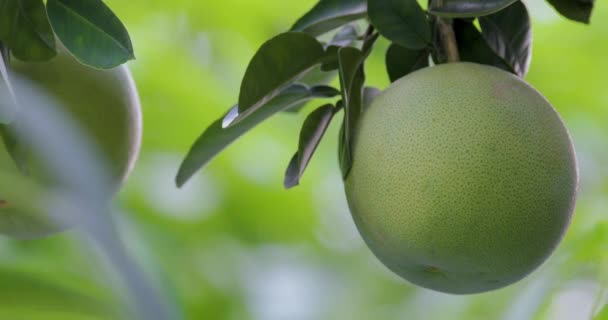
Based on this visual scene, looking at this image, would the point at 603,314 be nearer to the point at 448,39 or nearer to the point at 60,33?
the point at 448,39

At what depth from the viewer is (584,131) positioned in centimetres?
201

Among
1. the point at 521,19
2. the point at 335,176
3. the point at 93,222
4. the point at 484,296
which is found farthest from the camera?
the point at 335,176

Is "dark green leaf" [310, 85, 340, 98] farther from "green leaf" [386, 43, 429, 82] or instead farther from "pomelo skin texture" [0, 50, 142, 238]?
"pomelo skin texture" [0, 50, 142, 238]

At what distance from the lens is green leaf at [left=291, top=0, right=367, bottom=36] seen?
3.38 feet

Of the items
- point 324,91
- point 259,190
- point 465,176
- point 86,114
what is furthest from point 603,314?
point 259,190

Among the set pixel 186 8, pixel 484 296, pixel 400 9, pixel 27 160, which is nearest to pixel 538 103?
pixel 400 9

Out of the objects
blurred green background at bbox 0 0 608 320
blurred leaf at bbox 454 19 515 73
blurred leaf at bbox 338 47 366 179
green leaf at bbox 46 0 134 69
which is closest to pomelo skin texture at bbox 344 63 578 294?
blurred leaf at bbox 338 47 366 179

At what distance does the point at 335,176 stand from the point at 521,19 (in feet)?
3.70

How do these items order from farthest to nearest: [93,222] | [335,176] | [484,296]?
[335,176] < [484,296] < [93,222]

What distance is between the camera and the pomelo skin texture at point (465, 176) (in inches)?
32.3

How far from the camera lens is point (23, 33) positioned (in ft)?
2.99

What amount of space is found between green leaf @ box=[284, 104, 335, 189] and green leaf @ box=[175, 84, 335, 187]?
0.04 meters

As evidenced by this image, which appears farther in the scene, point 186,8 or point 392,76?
point 186,8

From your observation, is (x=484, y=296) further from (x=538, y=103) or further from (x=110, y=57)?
(x=110, y=57)
